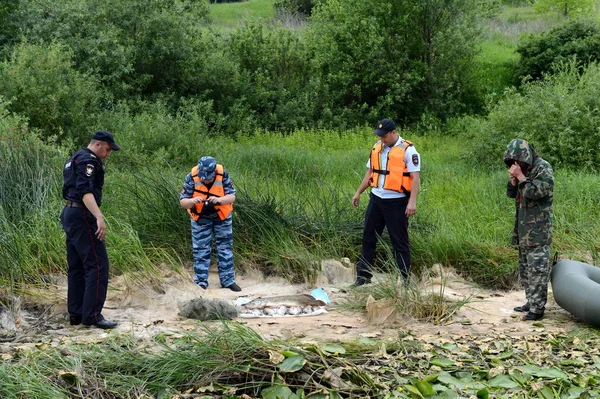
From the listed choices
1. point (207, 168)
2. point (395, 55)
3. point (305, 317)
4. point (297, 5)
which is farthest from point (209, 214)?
point (297, 5)

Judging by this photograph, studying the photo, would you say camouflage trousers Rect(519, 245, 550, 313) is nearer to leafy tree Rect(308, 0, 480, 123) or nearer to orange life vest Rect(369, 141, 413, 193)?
orange life vest Rect(369, 141, 413, 193)

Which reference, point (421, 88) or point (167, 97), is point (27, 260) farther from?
point (421, 88)

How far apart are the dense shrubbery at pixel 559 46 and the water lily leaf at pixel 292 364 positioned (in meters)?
19.3

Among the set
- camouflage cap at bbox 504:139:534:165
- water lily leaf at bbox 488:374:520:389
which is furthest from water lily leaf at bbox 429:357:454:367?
camouflage cap at bbox 504:139:534:165

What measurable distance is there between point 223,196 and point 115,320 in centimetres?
172

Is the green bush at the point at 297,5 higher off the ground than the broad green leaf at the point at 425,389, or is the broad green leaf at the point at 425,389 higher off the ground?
the green bush at the point at 297,5

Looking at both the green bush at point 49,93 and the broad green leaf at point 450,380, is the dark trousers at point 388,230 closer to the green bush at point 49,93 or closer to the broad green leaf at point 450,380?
the broad green leaf at point 450,380

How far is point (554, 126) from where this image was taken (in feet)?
47.5

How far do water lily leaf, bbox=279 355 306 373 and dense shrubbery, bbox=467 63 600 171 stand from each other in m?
10.2

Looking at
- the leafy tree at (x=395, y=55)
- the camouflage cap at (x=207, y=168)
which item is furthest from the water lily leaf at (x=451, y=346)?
the leafy tree at (x=395, y=55)

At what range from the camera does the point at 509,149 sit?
706 cm

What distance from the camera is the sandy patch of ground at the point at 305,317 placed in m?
6.68

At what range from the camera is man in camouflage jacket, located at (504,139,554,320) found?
703 centimetres

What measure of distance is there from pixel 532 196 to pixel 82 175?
155 inches
